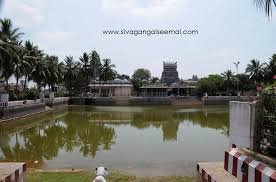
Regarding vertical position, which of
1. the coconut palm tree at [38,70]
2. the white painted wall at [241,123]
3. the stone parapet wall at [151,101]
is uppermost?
the coconut palm tree at [38,70]

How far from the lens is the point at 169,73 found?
83.9 metres

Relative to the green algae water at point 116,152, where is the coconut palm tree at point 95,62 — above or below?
above

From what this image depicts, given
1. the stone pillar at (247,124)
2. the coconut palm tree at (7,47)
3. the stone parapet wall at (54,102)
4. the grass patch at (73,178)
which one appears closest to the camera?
the stone pillar at (247,124)

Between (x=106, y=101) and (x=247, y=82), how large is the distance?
28128 mm

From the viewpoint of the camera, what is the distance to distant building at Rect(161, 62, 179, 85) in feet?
272

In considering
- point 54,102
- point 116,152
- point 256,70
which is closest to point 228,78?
point 256,70

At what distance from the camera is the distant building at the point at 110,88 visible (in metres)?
70.4

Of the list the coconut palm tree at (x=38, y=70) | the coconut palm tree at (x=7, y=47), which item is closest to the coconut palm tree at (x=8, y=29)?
the coconut palm tree at (x=7, y=47)

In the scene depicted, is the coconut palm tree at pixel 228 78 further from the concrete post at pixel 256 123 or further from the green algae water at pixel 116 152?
the concrete post at pixel 256 123

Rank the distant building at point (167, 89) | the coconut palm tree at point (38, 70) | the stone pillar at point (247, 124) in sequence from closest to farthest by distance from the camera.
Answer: the stone pillar at point (247, 124)
the coconut palm tree at point (38, 70)
the distant building at point (167, 89)

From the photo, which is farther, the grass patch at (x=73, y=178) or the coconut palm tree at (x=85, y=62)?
the coconut palm tree at (x=85, y=62)

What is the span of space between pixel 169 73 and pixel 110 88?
60.5 ft

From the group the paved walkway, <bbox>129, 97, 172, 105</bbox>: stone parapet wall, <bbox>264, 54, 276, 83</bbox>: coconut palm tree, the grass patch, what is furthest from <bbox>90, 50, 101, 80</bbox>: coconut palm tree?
the paved walkway

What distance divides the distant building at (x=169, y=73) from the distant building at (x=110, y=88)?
14.0 meters
